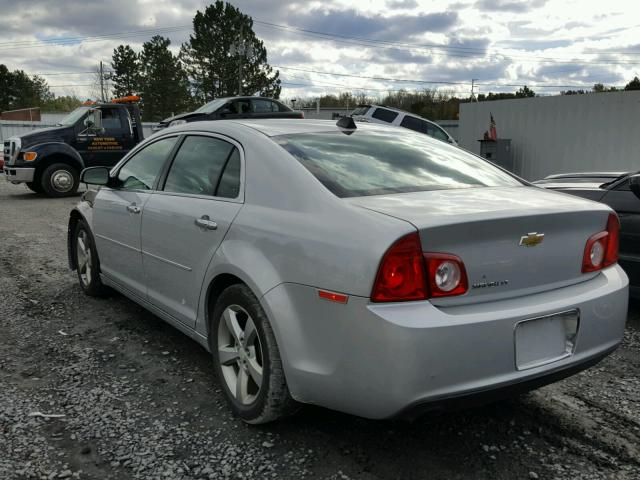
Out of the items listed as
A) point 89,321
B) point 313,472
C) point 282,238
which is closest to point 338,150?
point 282,238

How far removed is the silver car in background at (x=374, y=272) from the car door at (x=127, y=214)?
440 millimetres

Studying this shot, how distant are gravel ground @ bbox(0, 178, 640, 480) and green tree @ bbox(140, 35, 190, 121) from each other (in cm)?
5578

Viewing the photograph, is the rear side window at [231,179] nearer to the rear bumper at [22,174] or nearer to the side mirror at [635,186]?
the side mirror at [635,186]

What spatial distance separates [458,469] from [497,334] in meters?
0.71

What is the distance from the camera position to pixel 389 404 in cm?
229

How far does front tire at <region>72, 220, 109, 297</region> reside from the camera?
4918mm

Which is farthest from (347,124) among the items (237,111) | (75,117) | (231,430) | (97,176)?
(75,117)

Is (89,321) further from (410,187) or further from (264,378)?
(410,187)

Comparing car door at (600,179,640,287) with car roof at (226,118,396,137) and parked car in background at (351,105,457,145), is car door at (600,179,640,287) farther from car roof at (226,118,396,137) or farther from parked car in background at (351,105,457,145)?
parked car in background at (351,105,457,145)

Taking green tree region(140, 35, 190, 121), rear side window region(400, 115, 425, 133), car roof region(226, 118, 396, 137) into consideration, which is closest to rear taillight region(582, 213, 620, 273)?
car roof region(226, 118, 396, 137)

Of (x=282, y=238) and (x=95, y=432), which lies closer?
(x=282, y=238)

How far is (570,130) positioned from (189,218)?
14089 millimetres

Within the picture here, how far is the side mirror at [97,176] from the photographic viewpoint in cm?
455

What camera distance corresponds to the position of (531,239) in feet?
8.22
